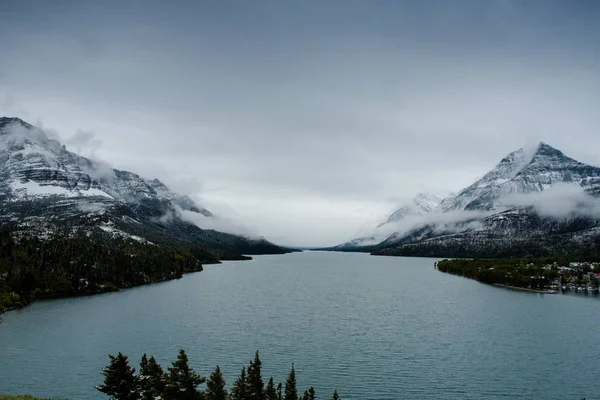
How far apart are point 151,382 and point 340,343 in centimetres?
5465

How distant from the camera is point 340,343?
104 meters

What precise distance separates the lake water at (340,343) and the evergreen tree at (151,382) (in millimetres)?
19065

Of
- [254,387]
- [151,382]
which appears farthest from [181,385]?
[254,387]

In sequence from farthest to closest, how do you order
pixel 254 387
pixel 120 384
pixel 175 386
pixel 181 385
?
pixel 181 385, pixel 175 386, pixel 254 387, pixel 120 384

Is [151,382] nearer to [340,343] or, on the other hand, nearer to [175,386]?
[175,386]

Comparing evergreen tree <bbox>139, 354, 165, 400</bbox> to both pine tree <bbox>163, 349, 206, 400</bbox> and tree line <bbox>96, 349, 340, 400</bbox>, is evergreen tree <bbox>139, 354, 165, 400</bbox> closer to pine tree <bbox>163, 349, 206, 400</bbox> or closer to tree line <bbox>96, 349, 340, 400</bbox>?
tree line <bbox>96, 349, 340, 400</bbox>

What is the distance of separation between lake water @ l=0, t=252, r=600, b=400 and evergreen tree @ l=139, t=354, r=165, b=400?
62.5 feet

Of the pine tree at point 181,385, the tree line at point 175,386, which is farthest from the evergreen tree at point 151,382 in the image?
the pine tree at point 181,385

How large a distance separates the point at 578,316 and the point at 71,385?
15330 cm

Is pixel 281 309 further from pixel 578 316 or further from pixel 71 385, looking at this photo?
pixel 578 316

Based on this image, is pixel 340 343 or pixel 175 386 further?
pixel 340 343

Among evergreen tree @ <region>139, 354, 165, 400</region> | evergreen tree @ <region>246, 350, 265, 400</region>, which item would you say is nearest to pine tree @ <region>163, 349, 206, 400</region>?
evergreen tree @ <region>139, 354, 165, 400</region>

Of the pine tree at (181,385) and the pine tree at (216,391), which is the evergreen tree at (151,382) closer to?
the pine tree at (181,385)

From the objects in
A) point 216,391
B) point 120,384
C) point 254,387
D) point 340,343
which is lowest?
point 340,343
